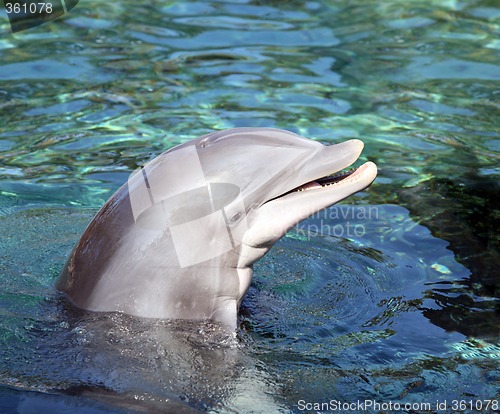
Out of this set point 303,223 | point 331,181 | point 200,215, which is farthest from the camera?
point 303,223

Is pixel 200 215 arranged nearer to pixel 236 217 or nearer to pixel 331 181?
pixel 236 217

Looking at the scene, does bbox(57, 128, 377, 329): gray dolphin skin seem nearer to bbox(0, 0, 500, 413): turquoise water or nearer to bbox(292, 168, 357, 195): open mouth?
bbox(292, 168, 357, 195): open mouth

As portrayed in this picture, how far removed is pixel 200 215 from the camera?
479 cm

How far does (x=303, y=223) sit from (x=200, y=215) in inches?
91.2

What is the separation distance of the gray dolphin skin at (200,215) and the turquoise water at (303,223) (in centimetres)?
18

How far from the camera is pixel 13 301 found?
5.23 meters

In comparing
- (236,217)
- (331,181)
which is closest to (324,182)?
(331,181)

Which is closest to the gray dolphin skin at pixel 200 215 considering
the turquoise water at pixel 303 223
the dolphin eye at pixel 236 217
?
the dolphin eye at pixel 236 217

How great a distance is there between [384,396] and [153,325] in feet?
Result: 4.06

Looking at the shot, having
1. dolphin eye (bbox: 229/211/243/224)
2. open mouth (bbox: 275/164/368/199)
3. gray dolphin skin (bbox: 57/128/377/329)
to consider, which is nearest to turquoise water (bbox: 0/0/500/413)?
gray dolphin skin (bbox: 57/128/377/329)

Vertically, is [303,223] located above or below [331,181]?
below

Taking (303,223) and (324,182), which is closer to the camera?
(324,182)

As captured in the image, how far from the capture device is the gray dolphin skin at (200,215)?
15.7ft

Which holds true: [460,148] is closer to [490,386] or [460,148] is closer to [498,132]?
[498,132]
